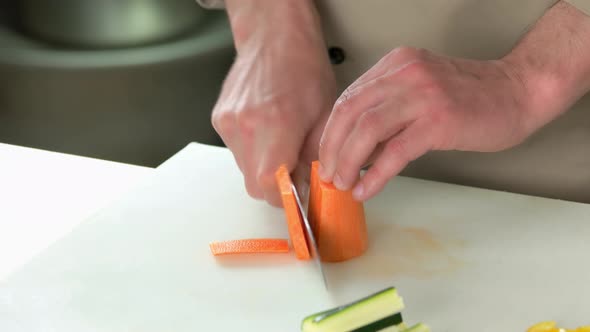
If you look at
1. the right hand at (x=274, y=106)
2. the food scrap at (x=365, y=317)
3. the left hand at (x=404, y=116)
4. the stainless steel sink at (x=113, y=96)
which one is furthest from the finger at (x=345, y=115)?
the stainless steel sink at (x=113, y=96)

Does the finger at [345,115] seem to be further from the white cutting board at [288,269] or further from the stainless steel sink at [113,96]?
the stainless steel sink at [113,96]

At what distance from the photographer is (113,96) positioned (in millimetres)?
2199

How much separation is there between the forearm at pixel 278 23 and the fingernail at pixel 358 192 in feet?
0.91

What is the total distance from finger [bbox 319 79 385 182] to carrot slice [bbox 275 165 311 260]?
0.05 meters

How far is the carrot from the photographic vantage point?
85 cm

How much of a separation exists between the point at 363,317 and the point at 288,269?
20 centimetres

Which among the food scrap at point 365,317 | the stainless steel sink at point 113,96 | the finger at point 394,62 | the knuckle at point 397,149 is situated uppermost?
the stainless steel sink at point 113,96

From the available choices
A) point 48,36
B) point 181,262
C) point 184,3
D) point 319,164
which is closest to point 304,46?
point 319,164

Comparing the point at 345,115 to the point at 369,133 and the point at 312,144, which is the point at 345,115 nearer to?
the point at 369,133

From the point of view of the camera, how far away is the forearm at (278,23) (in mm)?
1059

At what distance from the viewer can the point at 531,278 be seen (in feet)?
2.68

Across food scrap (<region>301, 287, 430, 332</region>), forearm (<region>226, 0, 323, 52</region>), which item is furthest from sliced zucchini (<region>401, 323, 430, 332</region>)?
forearm (<region>226, 0, 323, 52</region>)

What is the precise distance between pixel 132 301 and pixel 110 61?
1.51m

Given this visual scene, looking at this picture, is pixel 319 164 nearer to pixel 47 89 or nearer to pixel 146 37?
pixel 47 89
